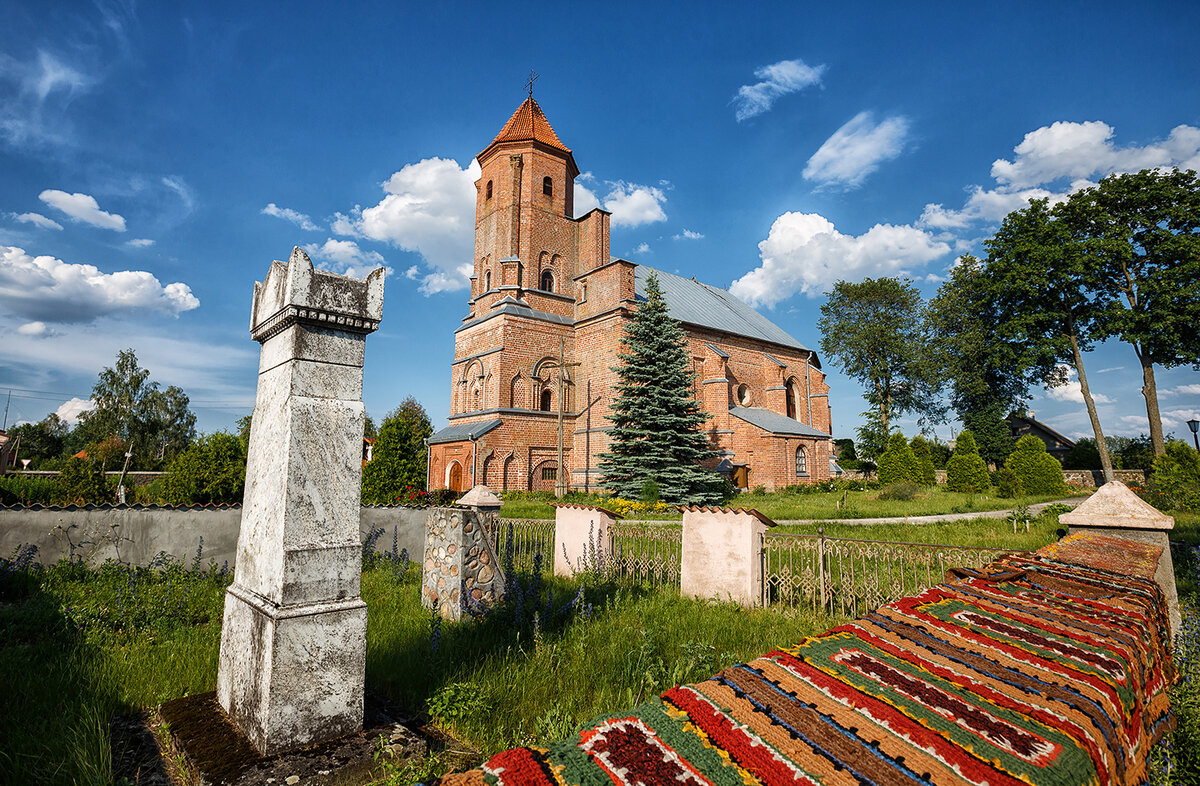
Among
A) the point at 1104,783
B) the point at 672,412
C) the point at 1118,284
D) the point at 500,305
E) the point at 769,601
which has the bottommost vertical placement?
the point at 769,601

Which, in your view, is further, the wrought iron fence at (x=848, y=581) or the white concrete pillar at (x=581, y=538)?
the white concrete pillar at (x=581, y=538)

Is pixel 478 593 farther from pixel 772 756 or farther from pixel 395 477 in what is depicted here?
pixel 395 477

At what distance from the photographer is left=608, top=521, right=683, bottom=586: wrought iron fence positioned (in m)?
8.40

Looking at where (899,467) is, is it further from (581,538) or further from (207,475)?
(207,475)

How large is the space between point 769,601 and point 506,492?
636 inches

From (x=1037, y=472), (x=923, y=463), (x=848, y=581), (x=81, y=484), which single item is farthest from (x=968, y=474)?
(x=81, y=484)

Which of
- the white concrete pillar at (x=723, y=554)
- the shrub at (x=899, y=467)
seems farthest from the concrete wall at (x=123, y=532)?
the shrub at (x=899, y=467)

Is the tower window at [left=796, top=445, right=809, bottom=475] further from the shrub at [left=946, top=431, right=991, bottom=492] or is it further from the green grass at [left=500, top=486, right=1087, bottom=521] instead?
the shrub at [left=946, top=431, right=991, bottom=492]

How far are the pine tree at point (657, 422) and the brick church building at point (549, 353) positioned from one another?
2868 mm

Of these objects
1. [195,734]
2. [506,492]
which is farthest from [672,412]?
[195,734]

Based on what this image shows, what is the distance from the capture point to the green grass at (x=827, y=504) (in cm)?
1666

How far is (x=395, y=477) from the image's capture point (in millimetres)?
14219

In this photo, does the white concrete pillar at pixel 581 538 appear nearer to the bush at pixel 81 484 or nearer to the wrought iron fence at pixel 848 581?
the wrought iron fence at pixel 848 581

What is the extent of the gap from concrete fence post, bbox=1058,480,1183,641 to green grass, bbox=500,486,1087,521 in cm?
1163
